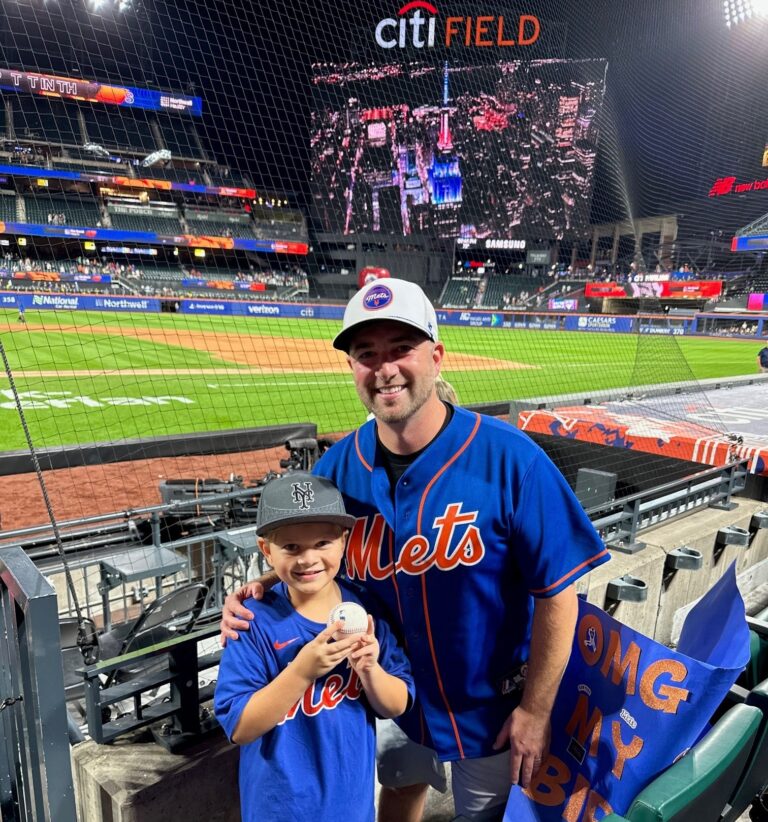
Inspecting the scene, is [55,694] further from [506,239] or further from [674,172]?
[506,239]

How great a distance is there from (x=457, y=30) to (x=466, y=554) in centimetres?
5443

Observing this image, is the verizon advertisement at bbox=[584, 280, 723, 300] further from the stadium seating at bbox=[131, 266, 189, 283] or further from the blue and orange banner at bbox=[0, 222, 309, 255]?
the stadium seating at bbox=[131, 266, 189, 283]

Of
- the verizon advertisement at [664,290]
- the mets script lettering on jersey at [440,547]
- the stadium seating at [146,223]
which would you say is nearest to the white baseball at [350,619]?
the mets script lettering on jersey at [440,547]

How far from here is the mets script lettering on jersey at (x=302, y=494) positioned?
141 cm

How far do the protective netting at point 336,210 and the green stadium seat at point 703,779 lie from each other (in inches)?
183

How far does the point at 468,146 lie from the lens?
46.6 metres

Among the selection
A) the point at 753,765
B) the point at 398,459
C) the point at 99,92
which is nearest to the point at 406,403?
the point at 398,459

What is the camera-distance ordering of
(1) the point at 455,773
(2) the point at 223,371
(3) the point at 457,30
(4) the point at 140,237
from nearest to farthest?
1. (1) the point at 455,773
2. (2) the point at 223,371
3. (4) the point at 140,237
4. (3) the point at 457,30

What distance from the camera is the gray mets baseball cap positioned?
1388 millimetres

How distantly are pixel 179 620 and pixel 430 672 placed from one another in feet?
9.14

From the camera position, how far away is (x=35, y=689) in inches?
56.1

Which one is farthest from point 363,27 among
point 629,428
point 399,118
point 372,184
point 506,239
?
point 629,428

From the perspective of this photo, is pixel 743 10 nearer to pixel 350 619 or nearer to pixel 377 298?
pixel 377 298

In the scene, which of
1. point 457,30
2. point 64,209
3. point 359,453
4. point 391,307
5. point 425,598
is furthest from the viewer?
point 457,30
